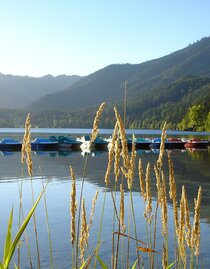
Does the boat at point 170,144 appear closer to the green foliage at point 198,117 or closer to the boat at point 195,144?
the boat at point 195,144

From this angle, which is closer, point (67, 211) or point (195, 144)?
point (67, 211)

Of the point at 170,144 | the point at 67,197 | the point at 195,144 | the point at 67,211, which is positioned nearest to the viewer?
the point at 67,211

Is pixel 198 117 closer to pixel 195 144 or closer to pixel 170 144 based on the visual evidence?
pixel 195 144

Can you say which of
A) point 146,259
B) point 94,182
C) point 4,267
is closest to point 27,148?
point 4,267

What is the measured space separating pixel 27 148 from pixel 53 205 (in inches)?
764

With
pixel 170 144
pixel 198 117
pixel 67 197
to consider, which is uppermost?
pixel 198 117

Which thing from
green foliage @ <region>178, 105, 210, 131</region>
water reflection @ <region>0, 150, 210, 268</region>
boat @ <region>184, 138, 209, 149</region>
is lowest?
water reflection @ <region>0, 150, 210, 268</region>

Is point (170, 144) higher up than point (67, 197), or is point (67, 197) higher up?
point (170, 144)

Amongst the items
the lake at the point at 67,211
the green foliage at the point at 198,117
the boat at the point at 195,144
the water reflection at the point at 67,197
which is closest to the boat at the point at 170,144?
the boat at the point at 195,144

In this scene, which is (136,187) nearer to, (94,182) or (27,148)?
(94,182)

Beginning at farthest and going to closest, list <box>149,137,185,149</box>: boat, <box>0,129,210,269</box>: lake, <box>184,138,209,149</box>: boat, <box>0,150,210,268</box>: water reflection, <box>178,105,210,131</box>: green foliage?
<box>178,105,210,131</box>: green foliage
<box>184,138,209,149</box>: boat
<box>149,137,185,149</box>: boat
<box>0,150,210,268</box>: water reflection
<box>0,129,210,269</box>: lake

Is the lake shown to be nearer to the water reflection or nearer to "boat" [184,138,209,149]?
the water reflection

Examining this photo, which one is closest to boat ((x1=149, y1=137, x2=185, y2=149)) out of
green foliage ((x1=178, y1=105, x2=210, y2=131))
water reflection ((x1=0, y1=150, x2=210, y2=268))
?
water reflection ((x1=0, y1=150, x2=210, y2=268))

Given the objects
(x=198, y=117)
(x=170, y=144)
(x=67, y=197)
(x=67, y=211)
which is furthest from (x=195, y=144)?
(x=198, y=117)
